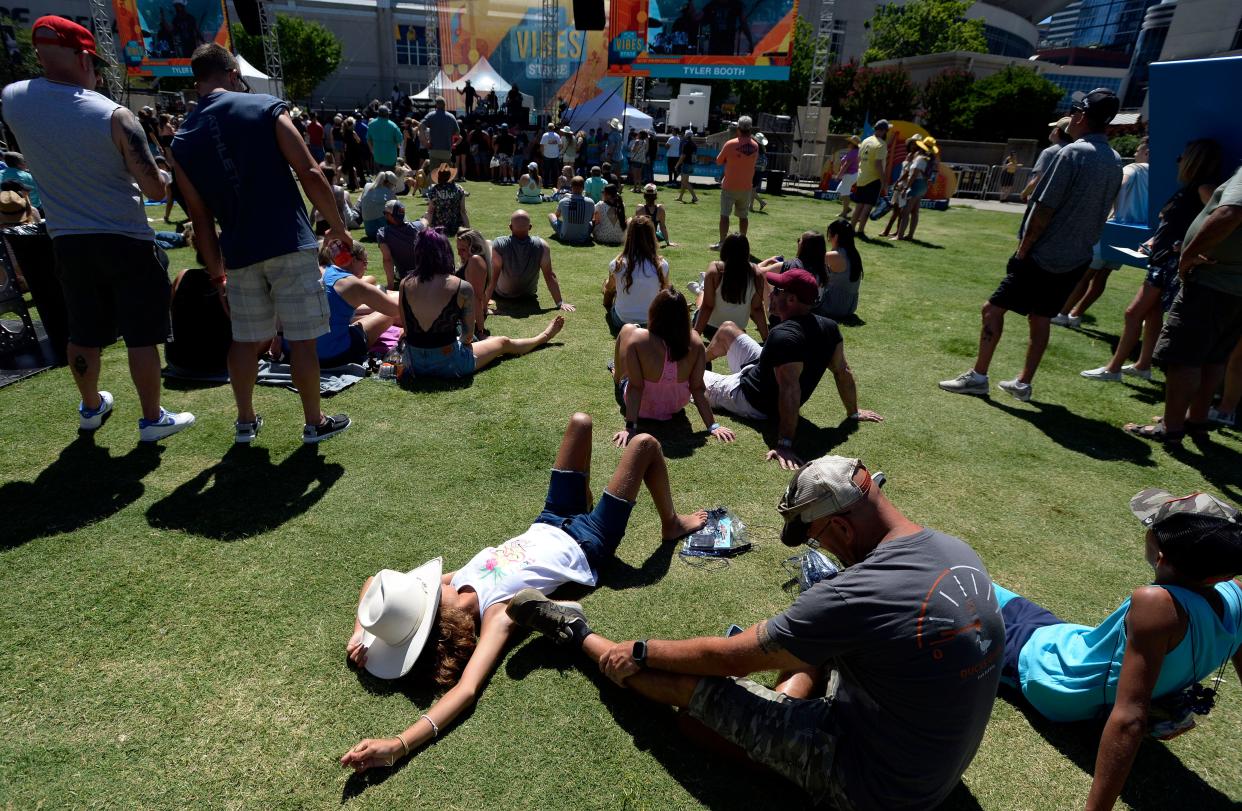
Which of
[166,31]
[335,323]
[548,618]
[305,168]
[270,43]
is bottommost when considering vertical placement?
[548,618]

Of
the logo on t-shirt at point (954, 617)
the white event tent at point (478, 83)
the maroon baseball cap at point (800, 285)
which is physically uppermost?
the white event tent at point (478, 83)

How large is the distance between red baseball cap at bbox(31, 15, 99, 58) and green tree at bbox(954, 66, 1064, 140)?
31.5m

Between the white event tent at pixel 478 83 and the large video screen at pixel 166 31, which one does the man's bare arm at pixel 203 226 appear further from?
the large video screen at pixel 166 31

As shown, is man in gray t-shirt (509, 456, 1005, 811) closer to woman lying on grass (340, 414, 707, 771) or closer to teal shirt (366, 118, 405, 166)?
woman lying on grass (340, 414, 707, 771)

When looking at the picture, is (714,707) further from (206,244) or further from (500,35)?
(500,35)

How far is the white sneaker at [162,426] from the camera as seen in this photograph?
4375mm

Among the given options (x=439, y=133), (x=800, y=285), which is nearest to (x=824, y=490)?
(x=800, y=285)

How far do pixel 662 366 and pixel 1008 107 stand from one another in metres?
29.9

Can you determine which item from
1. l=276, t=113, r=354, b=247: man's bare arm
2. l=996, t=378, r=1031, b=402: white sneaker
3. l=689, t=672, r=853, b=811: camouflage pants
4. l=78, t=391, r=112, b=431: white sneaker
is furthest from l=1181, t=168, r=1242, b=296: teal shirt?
l=78, t=391, r=112, b=431: white sneaker

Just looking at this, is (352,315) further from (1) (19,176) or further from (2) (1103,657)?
(1) (19,176)

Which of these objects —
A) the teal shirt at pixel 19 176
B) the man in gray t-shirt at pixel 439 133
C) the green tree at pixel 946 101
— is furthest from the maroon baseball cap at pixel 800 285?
the green tree at pixel 946 101

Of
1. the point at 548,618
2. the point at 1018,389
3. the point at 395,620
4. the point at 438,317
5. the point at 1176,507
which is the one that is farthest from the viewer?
the point at 1018,389

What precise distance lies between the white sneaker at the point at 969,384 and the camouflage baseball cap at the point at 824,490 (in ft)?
15.0

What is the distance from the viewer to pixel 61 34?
3.57m
